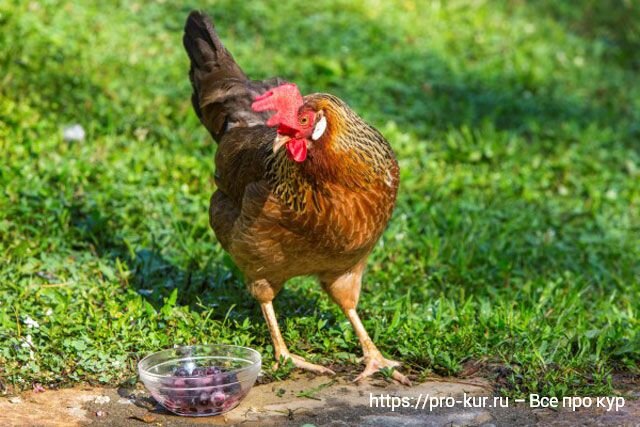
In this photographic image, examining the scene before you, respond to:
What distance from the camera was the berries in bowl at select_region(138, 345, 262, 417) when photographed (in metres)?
4.04

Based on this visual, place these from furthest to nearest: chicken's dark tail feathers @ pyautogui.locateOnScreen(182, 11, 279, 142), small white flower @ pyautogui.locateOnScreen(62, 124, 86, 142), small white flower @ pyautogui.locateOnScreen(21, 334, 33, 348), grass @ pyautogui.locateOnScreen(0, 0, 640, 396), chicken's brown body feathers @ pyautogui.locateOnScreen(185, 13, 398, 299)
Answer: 1. small white flower @ pyautogui.locateOnScreen(62, 124, 86, 142)
2. chicken's dark tail feathers @ pyautogui.locateOnScreen(182, 11, 279, 142)
3. grass @ pyautogui.locateOnScreen(0, 0, 640, 396)
4. small white flower @ pyautogui.locateOnScreen(21, 334, 33, 348)
5. chicken's brown body feathers @ pyautogui.locateOnScreen(185, 13, 398, 299)

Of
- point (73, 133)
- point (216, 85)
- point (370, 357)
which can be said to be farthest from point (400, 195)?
point (73, 133)

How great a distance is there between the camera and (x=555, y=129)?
8133mm

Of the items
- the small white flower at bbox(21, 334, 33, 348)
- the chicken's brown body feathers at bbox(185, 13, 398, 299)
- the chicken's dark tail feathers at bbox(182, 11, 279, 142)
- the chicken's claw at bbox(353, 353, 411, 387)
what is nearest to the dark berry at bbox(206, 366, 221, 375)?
the chicken's brown body feathers at bbox(185, 13, 398, 299)

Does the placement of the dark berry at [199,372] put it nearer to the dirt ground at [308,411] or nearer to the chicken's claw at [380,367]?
the dirt ground at [308,411]

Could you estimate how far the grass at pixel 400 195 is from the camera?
478 cm

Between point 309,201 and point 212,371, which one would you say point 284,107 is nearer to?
point 309,201

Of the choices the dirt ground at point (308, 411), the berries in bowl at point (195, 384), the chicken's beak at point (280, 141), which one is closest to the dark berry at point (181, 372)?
the berries in bowl at point (195, 384)

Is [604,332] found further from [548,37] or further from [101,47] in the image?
[548,37]

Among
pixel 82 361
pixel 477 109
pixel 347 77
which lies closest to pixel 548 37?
pixel 477 109

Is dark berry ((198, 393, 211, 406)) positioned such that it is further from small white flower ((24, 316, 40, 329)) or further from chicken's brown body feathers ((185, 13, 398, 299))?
small white flower ((24, 316, 40, 329))

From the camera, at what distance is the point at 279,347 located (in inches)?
186

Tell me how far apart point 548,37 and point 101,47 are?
4.87 meters

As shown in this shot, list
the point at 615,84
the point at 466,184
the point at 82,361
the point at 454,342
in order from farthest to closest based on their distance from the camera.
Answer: the point at 615,84 < the point at 466,184 < the point at 454,342 < the point at 82,361
